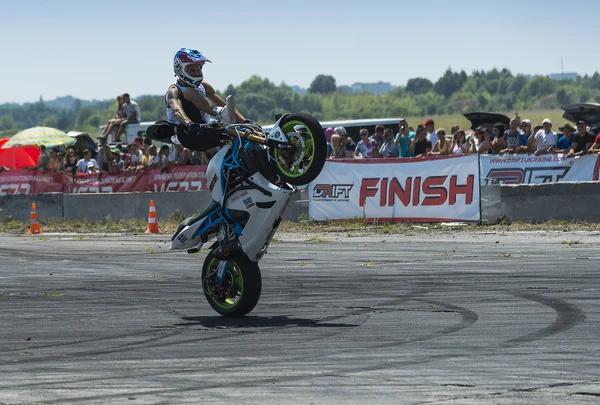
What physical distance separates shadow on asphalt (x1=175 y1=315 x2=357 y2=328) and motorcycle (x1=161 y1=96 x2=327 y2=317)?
15 cm

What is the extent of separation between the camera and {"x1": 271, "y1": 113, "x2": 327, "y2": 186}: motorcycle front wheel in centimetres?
898

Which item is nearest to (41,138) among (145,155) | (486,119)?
(145,155)

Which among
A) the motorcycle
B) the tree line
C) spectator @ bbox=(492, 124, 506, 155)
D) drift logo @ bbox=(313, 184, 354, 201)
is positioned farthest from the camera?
the tree line

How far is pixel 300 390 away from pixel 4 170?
25.5m

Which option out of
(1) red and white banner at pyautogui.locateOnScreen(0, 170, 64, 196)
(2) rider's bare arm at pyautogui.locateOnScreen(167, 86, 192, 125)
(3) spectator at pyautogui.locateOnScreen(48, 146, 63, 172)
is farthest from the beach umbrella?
(2) rider's bare arm at pyautogui.locateOnScreen(167, 86, 192, 125)

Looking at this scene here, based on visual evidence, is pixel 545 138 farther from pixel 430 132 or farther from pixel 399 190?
pixel 430 132

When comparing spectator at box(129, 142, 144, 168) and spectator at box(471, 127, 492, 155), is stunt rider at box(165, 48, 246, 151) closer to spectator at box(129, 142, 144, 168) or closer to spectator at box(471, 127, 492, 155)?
spectator at box(471, 127, 492, 155)

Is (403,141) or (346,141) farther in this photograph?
(346,141)

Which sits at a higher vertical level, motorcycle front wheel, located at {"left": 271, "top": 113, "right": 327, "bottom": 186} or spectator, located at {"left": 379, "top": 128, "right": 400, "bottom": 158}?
motorcycle front wheel, located at {"left": 271, "top": 113, "right": 327, "bottom": 186}

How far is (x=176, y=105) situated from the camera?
9.72 m

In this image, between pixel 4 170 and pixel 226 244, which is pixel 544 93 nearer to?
pixel 4 170

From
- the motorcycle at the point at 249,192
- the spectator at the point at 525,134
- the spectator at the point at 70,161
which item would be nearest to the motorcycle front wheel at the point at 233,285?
the motorcycle at the point at 249,192

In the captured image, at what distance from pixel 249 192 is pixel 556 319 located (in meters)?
2.82

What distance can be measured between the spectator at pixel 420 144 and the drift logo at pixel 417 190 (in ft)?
5.53
